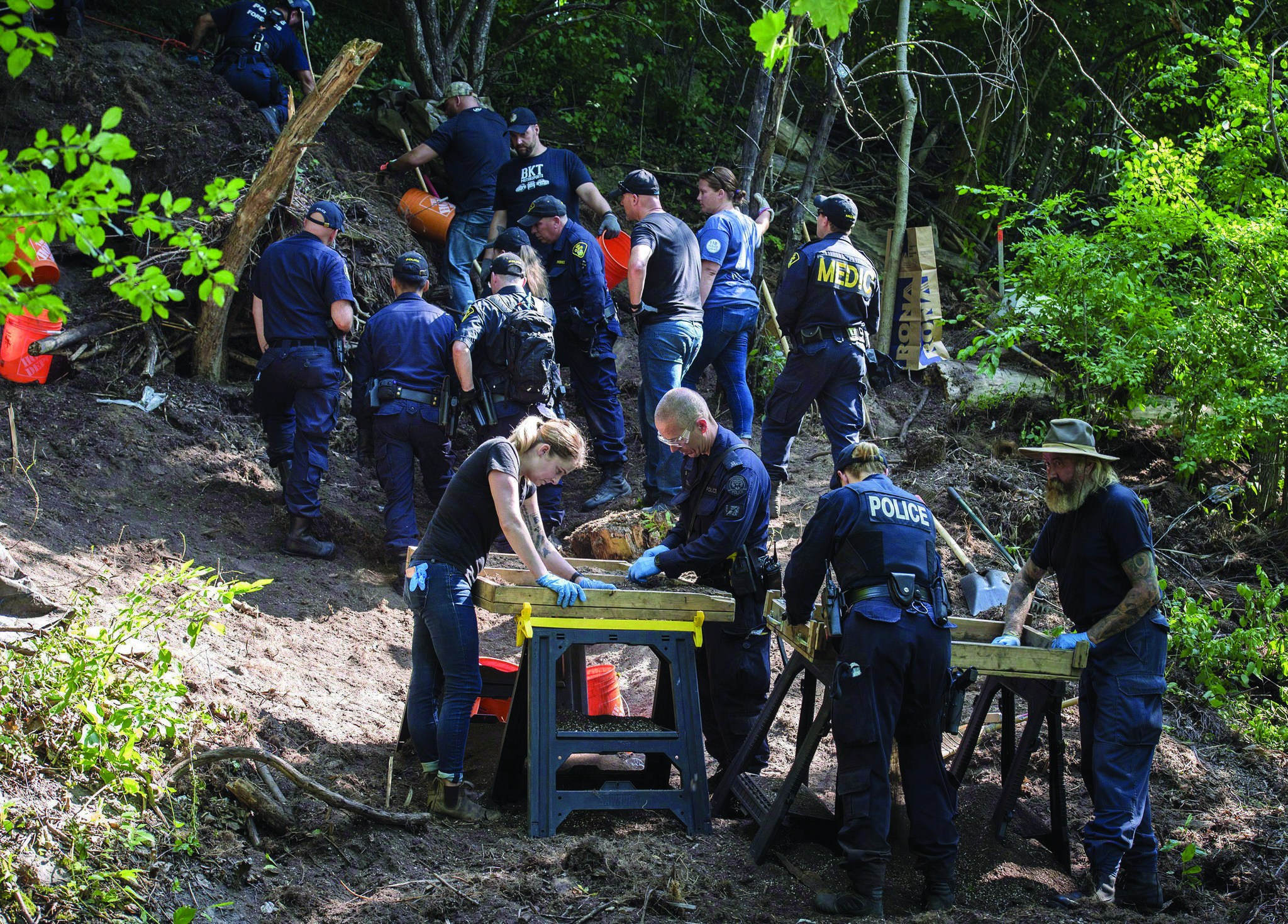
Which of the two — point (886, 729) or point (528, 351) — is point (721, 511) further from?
point (528, 351)

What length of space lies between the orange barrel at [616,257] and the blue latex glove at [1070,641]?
5.60m

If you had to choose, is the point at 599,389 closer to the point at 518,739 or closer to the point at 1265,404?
the point at 518,739

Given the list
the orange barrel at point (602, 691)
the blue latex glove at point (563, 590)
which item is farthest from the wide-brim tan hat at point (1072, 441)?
the orange barrel at point (602, 691)

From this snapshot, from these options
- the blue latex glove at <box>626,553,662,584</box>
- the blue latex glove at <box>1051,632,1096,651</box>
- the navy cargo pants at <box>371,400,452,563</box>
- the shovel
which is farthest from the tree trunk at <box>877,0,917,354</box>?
the blue latex glove at <box>1051,632,1096,651</box>

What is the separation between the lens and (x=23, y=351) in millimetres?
7223

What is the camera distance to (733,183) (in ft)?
25.1

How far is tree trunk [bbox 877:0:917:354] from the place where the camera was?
391 inches

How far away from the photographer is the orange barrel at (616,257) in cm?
902

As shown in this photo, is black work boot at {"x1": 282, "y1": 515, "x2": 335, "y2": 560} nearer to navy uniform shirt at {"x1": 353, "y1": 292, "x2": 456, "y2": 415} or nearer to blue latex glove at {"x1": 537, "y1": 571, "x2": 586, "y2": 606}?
navy uniform shirt at {"x1": 353, "y1": 292, "x2": 456, "y2": 415}

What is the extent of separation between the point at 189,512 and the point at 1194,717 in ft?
21.4

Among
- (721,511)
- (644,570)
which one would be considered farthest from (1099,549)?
(644,570)

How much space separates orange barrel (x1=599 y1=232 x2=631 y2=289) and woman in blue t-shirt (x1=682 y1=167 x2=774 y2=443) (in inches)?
58.3

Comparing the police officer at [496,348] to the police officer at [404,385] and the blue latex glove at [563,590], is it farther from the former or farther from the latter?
the blue latex glove at [563,590]

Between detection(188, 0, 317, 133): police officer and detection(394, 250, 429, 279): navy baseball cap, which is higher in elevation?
detection(188, 0, 317, 133): police officer
